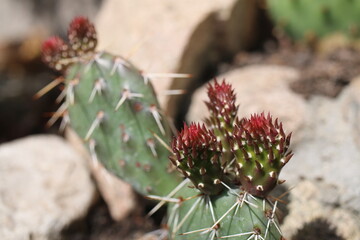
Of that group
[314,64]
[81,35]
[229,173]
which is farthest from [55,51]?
[314,64]

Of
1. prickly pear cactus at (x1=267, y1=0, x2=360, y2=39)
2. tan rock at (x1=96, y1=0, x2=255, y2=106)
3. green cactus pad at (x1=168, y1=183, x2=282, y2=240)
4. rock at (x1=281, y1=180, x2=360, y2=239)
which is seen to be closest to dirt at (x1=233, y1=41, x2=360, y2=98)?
prickly pear cactus at (x1=267, y1=0, x2=360, y2=39)

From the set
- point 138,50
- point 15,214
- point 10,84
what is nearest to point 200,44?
point 138,50

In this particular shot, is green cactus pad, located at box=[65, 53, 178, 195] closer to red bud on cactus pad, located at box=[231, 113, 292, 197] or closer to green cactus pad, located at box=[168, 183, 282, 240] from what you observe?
green cactus pad, located at box=[168, 183, 282, 240]

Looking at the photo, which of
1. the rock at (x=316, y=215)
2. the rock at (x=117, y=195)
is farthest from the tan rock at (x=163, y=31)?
the rock at (x=316, y=215)

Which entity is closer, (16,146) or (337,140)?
(337,140)

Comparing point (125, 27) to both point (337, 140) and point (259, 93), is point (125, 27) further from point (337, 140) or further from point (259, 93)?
point (337, 140)

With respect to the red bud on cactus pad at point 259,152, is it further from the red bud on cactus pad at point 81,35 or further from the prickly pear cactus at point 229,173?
→ the red bud on cactus pad at point 81,35
